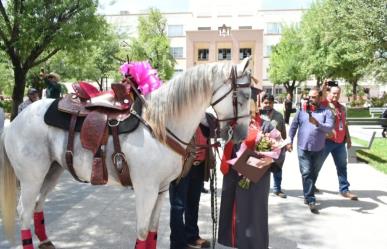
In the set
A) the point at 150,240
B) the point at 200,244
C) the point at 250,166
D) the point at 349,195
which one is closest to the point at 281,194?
the point at 349,195

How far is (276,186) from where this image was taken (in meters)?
7.12

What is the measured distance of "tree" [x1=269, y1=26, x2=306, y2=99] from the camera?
41062 millimetres

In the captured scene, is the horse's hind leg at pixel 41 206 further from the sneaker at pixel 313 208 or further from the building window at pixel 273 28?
the building window at pixel 273 28

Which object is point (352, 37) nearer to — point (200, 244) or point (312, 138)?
point (312, 138)

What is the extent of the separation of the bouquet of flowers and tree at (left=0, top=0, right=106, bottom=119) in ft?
31.1

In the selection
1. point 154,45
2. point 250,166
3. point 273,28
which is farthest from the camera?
point 273,28

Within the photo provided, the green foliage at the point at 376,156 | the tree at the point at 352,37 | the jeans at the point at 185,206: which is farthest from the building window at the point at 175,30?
the jeans at the point at 185,206

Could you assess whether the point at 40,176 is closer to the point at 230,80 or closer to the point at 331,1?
the point at 230,80

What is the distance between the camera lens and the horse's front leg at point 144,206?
335 cm

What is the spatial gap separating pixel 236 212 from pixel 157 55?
3713 centimetres

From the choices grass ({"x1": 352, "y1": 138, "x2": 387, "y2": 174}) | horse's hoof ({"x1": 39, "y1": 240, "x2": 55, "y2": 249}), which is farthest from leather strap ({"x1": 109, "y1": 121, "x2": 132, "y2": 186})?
grass ({"x1": 352, "y1": 138, "x2": 387, "y2": 174})

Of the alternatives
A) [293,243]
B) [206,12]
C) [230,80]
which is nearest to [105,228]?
[293,243]

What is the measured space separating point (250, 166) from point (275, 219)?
6.70 ft

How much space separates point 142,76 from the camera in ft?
12.1
